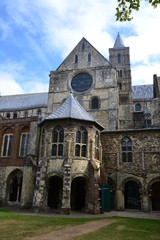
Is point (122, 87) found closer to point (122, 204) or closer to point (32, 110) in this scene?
point (32, 110)

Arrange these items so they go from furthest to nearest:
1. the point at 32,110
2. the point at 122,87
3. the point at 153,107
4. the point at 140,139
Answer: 1. the point at 122,87
2. the point at 32,110
3. the point at 153,107
4. the point at 140,139

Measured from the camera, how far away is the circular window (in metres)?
31.0

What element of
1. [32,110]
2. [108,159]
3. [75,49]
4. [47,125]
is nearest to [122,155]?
[108,159]

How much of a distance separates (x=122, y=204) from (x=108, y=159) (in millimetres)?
4934

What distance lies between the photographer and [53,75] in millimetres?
32688

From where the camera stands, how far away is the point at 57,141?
1992 cm

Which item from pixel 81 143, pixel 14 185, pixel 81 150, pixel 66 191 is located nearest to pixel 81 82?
pixel 81 143

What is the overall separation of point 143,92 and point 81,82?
73.4ft

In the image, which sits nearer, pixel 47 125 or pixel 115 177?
pixel 47 125

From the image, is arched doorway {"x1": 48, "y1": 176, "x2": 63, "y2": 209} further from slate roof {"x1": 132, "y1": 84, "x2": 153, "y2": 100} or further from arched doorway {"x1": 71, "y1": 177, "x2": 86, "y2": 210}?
slate roof {"x1": 132, "y1": 84, "x2": 153, "y2": 100}

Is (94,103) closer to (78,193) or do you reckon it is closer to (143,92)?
(78,193)

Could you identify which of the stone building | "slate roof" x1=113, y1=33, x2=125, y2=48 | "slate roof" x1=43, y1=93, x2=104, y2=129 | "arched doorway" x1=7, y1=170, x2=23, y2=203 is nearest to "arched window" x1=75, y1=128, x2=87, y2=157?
the stone building

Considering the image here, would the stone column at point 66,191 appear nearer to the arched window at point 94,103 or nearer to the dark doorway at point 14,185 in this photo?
the dark doorway at point 14,185

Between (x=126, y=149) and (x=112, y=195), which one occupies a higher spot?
(x=126, y=149)
